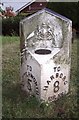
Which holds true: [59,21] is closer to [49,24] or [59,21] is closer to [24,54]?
[49,24]

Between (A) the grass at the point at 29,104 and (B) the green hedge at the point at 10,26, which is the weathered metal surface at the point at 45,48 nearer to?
(A) the grass at the point at 29,104

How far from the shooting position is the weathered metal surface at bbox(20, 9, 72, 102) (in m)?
5.07

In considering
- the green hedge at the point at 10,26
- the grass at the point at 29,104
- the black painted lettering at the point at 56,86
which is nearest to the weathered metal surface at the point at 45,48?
the black painted lettering at the point at 56,86

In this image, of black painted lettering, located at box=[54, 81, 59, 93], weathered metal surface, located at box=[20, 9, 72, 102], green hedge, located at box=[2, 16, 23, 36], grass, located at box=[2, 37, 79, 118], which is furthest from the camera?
green hedge, located at box=[2, 16, 23, 36]

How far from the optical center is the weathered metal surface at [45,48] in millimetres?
5074

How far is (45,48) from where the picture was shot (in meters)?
5.14

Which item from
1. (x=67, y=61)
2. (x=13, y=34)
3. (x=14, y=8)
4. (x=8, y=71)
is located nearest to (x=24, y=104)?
(x=67, y=61)

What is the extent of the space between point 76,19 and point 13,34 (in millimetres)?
1955

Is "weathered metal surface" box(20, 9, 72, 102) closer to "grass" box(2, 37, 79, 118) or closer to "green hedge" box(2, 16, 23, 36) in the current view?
"grass" box(2, 37, 79, 118)

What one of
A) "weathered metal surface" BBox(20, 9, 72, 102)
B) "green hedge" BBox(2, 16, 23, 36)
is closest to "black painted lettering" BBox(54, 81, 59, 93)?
"weathered metal surface" BBox(20, 9, 72, 102)

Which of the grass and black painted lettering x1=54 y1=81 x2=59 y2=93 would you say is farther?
black painted lettering x1=54 y1=81 x2=59 y2=93

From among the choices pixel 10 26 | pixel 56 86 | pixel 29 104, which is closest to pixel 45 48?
pixel 56 86

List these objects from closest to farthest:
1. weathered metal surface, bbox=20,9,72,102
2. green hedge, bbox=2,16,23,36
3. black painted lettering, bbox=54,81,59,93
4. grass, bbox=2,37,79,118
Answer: grass, bbox=2,37,79,118
weathered metal surface, bbox=20,9,72,102
black painted lettering, bbox=54,81,59,93
green hedge, bbox=2,16,23,36

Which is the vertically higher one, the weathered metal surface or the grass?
the weathered metal surface
